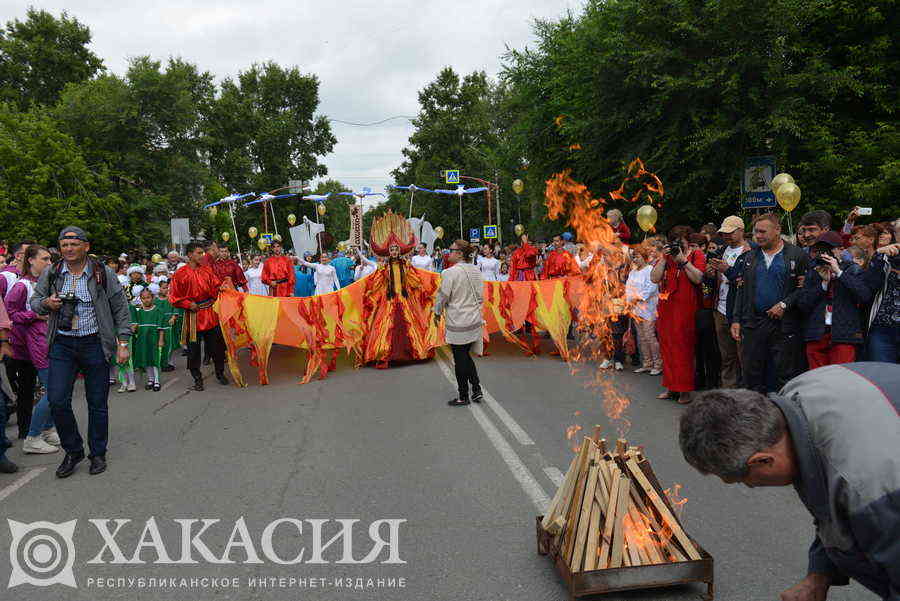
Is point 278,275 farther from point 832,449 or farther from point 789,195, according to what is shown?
point 832,449

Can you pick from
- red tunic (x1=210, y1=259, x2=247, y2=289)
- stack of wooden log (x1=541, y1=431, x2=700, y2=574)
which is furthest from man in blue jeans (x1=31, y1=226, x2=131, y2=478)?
red tunic (x1=210, y1=259, x2=247, y2=289)

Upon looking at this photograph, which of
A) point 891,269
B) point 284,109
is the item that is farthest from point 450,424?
point 284,109

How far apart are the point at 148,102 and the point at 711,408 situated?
1519 inches

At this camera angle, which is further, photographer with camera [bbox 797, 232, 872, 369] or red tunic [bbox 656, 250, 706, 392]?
red tunic [bbox 656, 250, 706, 392]

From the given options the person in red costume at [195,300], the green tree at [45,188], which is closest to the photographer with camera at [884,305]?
the person in red costume at [195,300]

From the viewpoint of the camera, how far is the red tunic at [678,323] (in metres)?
7.56

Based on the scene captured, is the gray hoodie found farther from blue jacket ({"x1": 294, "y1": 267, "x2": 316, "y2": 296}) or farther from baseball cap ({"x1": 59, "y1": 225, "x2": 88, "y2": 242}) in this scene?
blue jacket ({"x1": 294, "y1": 267, "x2": 316, "y2": 296})

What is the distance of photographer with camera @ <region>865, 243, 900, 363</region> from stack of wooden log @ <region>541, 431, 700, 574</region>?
3446mm

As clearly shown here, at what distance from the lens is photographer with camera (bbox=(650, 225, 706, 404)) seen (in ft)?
24.7

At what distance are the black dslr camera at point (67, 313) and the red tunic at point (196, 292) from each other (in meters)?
3.82

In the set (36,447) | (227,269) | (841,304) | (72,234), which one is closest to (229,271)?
(227,269)

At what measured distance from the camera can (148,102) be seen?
114 ft

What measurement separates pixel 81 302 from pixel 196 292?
12.6 feet

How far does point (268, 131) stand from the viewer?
2138 inches
